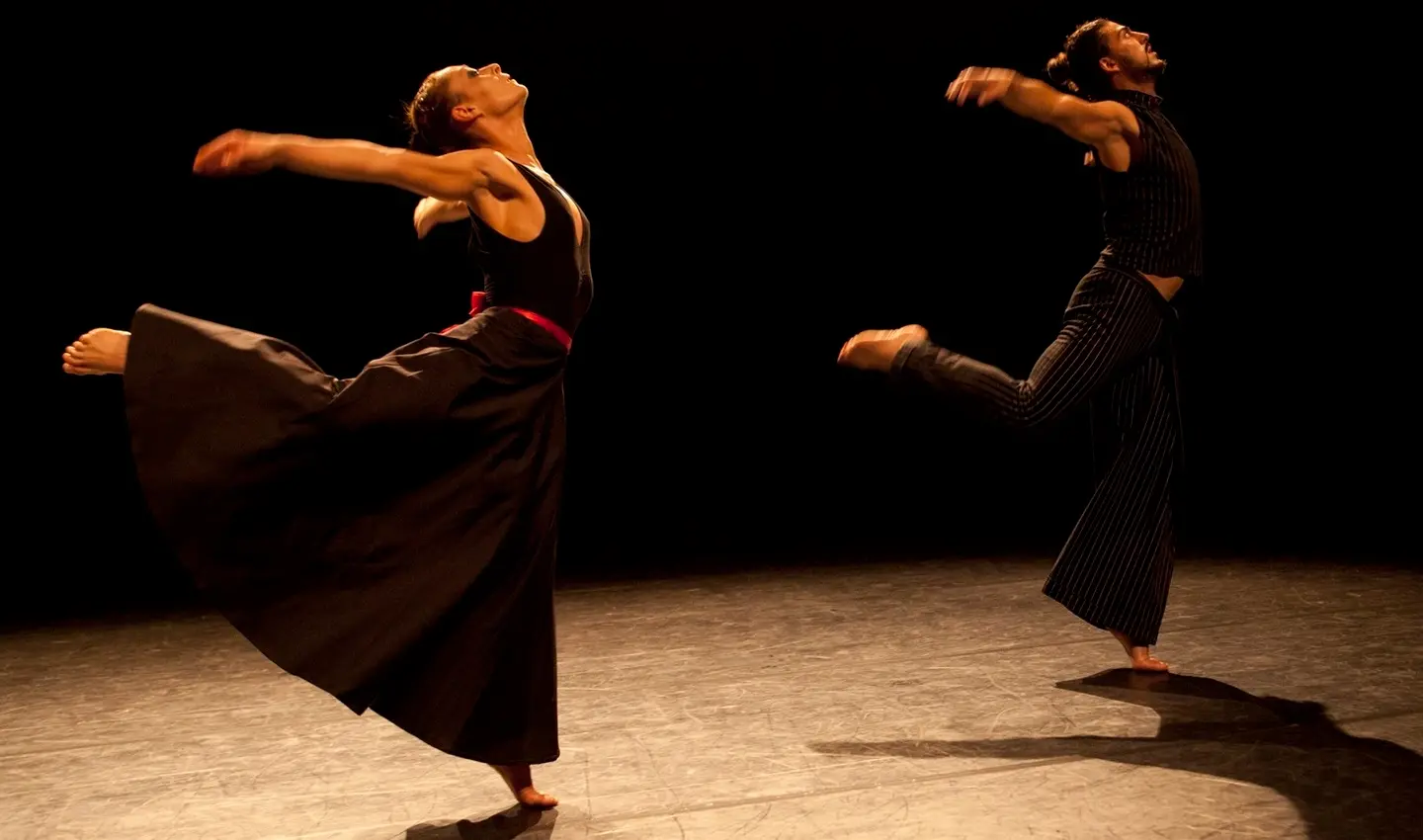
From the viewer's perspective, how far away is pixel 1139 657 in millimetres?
2652

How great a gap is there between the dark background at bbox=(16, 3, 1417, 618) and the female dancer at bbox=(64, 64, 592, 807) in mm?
2110

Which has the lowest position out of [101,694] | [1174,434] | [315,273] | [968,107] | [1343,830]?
[101,694]

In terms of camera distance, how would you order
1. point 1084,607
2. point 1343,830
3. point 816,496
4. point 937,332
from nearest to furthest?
point 1343,830, point 1084,607, point 816,496, point 937,332

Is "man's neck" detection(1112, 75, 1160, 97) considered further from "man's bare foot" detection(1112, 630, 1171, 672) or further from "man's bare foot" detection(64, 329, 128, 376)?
"man's bare foot" detection(64, 329, 128, 376)

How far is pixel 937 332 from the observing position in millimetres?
5664

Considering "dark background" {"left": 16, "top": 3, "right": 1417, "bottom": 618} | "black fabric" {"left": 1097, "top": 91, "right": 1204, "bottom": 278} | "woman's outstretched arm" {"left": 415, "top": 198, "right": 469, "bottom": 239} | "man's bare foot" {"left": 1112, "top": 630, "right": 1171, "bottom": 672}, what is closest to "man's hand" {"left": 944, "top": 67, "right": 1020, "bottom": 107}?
"black fabric" {"left": 1097, "top": 91, "right": 1204, "bottom": 278}

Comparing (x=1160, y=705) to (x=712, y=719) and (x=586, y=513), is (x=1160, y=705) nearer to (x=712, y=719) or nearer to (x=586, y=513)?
(x=712, y=719)

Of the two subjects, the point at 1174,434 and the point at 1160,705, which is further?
the point at 1174,434

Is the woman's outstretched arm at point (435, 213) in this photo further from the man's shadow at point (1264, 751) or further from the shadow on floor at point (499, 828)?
the man's shadow at point (1264, 751)

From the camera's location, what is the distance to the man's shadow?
1.83m

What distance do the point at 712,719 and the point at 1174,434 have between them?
1.11 m

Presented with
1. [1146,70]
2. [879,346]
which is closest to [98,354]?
[879,346]

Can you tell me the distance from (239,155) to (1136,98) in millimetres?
1735

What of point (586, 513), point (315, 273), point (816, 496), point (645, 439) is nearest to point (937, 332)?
point (816, 496)
